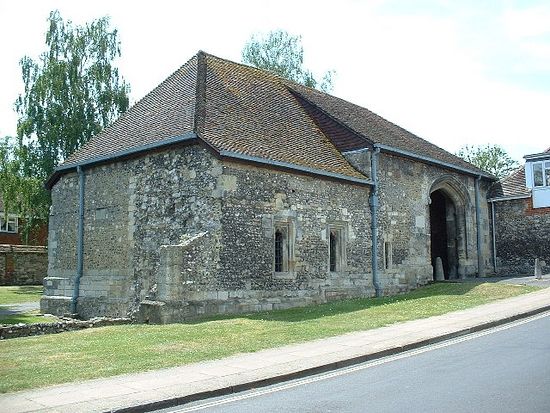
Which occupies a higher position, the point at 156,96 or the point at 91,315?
the point at 156,96

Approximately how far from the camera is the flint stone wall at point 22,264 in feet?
124

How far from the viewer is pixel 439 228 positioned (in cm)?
2766

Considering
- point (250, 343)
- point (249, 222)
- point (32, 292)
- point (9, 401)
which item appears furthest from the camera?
point (32, 292)

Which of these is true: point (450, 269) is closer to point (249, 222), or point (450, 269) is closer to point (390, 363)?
point (249, 222)

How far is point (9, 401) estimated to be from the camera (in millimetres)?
7285

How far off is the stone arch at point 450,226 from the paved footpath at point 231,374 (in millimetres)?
12920

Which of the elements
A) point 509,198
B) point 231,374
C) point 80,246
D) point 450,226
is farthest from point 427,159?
point 231,374

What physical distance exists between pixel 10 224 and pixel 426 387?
150ft

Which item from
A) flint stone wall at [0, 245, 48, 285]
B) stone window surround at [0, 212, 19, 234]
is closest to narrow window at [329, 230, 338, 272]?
flint stone wall at [0, 245, 48, 285]

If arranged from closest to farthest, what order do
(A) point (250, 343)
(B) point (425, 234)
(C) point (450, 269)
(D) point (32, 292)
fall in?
(A) point (250, 343) < (B) point (425, 234) < (C) point (450, 269) < (D) point (32, 292)

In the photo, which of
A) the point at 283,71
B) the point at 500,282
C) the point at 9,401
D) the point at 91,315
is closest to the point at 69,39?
the point at 283,71

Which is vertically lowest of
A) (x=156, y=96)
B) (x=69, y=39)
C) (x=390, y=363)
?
(x=390, y=363)

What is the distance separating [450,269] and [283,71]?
67.3 ft

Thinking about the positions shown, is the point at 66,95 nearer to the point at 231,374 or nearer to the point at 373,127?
the point at 373,127
